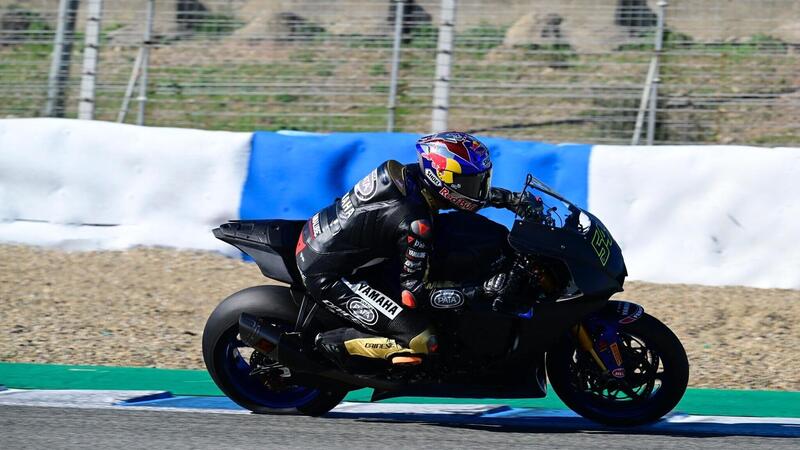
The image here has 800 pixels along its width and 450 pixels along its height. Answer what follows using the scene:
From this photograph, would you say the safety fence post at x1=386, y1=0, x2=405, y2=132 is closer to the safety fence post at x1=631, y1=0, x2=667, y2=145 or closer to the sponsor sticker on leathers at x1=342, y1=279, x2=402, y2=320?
the safety fence post at x1=631, y1=0, x2=667, y2=145

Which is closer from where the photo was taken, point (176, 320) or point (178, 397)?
point (178, 397)

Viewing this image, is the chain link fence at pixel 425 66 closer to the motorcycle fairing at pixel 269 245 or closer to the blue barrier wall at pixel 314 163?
the blue barrier wall at pixel 314 163

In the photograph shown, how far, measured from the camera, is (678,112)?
31.4 ft

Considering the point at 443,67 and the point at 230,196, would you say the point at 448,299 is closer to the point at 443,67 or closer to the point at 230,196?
the point at 230,196

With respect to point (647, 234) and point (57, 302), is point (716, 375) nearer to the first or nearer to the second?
point (647, 234)

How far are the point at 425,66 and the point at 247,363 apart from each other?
185 inches

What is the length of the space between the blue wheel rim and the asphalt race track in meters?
0.13

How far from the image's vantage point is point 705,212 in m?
8.45

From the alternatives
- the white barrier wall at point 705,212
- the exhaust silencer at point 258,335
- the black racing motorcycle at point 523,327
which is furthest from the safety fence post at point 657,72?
the exhaust silencer at point 258,335

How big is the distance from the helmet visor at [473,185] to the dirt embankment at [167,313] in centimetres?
227

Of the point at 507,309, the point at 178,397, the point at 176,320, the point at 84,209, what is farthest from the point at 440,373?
the point at 84,209

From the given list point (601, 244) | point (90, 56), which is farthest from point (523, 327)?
point (90, 56)

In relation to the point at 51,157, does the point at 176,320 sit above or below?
below

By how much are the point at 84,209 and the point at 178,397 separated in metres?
3.52
